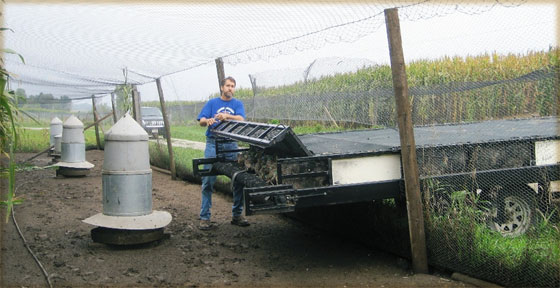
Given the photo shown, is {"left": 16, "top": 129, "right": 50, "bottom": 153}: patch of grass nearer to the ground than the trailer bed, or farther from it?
farther from it

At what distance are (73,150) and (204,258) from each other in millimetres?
8502

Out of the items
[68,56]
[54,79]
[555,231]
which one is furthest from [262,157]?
[54,79]

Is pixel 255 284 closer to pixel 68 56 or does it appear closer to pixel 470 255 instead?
pixel 470 255

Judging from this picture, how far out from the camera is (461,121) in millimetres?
8359

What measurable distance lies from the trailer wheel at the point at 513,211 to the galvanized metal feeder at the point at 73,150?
1017cm

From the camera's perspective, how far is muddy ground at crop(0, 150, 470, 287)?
5.68 metres

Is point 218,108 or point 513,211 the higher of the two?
point 218,108

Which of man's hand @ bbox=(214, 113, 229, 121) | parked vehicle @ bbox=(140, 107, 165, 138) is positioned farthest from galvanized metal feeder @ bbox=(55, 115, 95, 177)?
parked vehicle @ bbox=(140, 107, 165, 138)

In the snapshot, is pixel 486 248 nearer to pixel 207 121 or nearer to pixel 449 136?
pixel 449 136

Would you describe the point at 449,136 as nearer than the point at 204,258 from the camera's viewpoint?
No

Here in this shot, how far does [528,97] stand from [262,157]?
3284 mm

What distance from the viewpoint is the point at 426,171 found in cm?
586

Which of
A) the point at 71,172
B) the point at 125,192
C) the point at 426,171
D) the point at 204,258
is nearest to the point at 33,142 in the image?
the point at 71,172

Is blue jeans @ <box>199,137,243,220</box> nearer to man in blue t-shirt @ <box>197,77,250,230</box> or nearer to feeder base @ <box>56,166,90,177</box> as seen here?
man in blue t-shirt @ <box>197,77,250,230</box>
